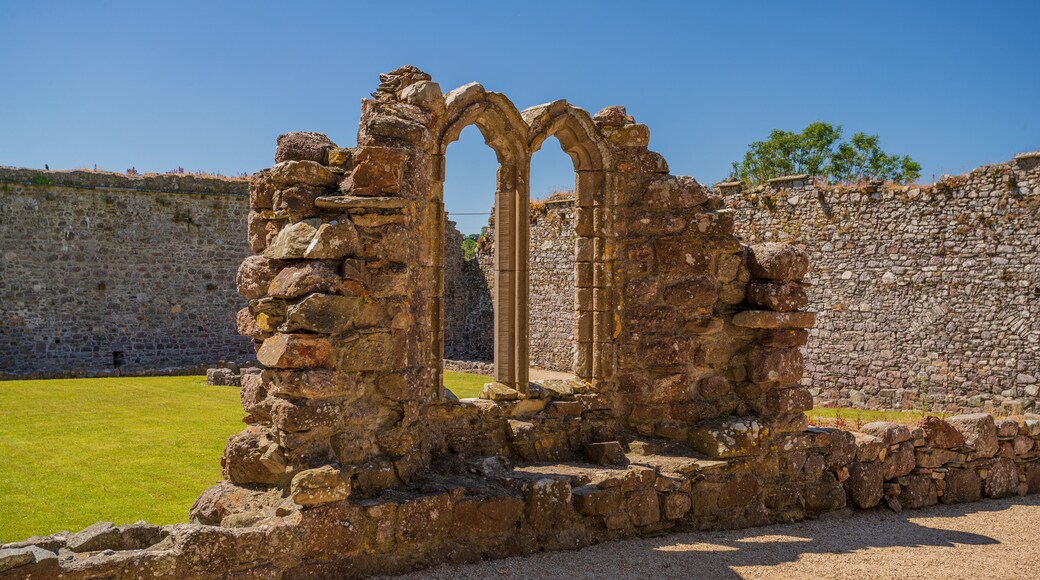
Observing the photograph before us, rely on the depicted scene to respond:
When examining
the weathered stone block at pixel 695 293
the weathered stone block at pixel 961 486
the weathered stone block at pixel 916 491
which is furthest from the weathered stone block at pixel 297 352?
the weathered stone block at pixel 961 486

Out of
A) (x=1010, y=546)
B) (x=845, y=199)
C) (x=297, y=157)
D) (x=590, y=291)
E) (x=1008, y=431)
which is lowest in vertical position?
(x=1010, y=546)

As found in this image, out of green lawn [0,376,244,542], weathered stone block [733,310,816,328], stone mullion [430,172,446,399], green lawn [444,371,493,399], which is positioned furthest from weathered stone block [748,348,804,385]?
green lawn [444,371,493,399]

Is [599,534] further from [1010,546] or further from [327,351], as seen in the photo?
[1010,546]

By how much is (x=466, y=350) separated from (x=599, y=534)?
18.8 metres

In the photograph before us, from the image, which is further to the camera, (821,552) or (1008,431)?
(1008,431)

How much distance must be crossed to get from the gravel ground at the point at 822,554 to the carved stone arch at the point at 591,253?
174 centimetres

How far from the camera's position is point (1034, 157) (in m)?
14.4

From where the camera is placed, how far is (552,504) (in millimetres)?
6090

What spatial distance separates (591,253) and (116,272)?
52.2 ft

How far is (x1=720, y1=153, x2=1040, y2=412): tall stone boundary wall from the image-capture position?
14.7 meters

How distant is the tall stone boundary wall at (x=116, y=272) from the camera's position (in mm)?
18719

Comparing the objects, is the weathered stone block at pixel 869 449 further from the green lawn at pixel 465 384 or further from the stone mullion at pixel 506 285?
the green lawn at pixel 465 384

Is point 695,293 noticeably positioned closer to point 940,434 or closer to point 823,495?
point 823,495

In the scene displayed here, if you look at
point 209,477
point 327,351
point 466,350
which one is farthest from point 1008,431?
point 466,350
